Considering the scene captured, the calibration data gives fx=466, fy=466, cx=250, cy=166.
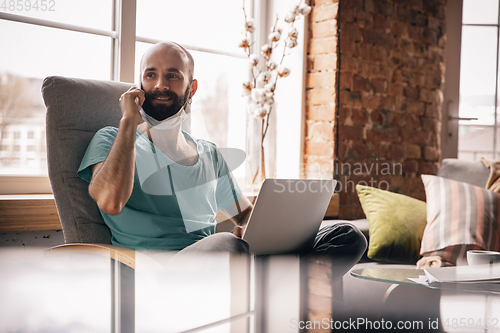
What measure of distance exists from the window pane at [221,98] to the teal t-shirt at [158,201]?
2.90 feet

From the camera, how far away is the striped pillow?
72.7 inches

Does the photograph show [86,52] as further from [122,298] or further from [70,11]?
[122,298]

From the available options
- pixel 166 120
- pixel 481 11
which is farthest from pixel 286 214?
pixel 481 11

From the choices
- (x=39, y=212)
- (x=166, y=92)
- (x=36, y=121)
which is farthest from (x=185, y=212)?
(x=36, y=121)

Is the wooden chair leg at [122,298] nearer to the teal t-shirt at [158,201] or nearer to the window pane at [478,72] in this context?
the teal t-shirt at [158,201]

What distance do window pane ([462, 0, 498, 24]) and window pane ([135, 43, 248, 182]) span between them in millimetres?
1556

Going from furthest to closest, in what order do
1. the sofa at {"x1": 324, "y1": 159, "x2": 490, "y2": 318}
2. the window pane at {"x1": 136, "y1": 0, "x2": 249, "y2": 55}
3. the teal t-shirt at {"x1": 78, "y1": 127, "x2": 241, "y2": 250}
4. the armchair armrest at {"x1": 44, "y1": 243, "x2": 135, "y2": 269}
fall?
the window pane at {"x1": 136, "y1": 0, "x2": 249, "y2": 55} < the sofa at {"x1": 324, "y1": 159, "x2": 490, "y2": 318} < the teal t-shirt at {"x1": 78, "y1": 127, "x2": 241, "y2": 250} < the armchair armrest at {"x1": 44, "y1": 243, "x2": 135, "y2": 269}

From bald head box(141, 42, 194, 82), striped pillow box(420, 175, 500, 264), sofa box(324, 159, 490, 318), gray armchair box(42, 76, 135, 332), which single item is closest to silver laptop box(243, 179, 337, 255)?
sofa box(324, 159, 490, 318)

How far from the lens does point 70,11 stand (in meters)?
1.97

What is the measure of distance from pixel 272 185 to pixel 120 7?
1.31m

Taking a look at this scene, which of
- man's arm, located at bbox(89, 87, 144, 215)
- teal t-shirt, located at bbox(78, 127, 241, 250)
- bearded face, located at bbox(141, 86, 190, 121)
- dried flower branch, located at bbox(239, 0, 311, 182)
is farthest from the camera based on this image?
dried flower branch, located at bbox(239, 0, 311, 182)

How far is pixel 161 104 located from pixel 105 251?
0.53 m

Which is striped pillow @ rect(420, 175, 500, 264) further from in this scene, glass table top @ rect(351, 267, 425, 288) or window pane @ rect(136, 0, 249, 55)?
window pane @ rect(136, 0, 249, 55)

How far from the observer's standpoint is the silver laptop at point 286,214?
122 centimetres
